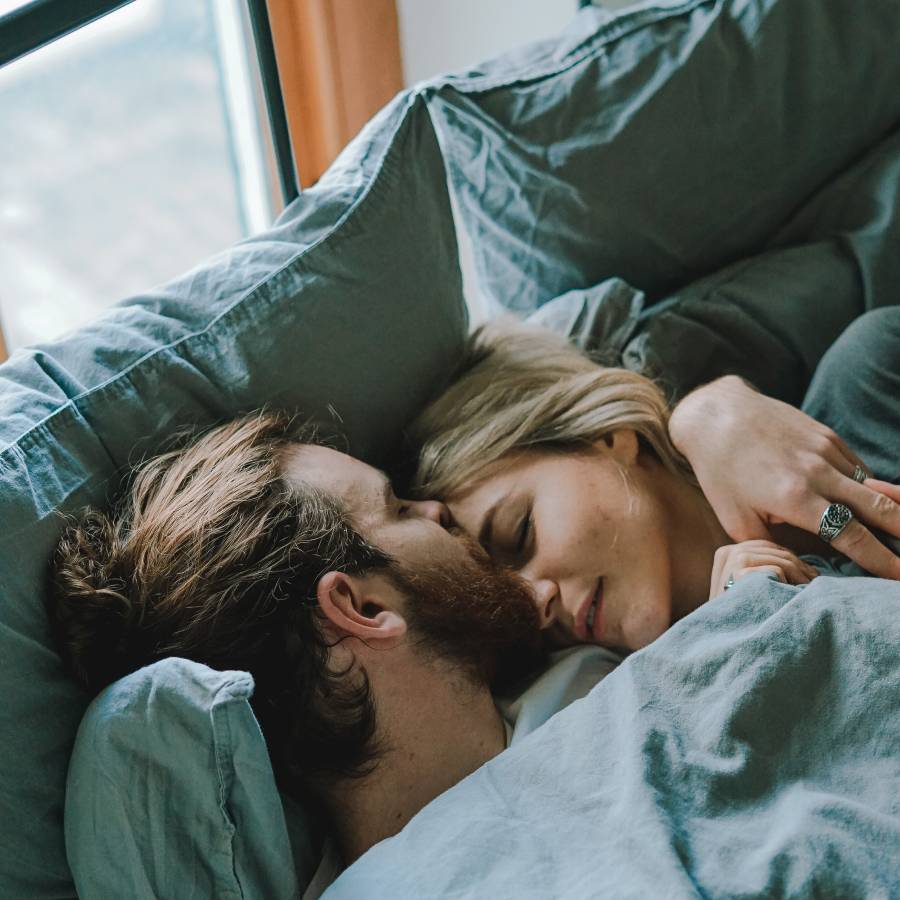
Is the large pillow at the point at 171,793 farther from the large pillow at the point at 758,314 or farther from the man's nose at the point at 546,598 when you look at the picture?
the large pillow at the point at 758,314

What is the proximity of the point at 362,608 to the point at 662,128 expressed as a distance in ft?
2.47

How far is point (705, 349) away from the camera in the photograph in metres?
1.35

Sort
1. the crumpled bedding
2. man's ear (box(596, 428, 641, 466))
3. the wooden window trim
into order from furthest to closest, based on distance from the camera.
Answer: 1. the wooden window trim
2. man's ear (box(596, 428, 641, 466))
3. the crumpled bedding

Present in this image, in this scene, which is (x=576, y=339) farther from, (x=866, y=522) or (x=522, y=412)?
(x=866, y=522)

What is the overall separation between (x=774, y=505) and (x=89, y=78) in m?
1.27

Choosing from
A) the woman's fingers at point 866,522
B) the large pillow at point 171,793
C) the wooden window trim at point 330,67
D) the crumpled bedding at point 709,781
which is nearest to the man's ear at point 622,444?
the woman's fingers at point 866,522

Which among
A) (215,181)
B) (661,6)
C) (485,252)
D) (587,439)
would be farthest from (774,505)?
(215,181)

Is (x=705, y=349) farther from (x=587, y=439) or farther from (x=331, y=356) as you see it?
(x=331, y=356)

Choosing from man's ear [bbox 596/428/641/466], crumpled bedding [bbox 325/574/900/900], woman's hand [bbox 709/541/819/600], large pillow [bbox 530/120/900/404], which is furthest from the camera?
large pillow [bbox 530/120/900/404]

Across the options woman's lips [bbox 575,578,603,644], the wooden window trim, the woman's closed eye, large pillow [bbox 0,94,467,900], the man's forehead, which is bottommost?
woman's lips [bbox 575,578,603,644]

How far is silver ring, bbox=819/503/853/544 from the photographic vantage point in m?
1.01

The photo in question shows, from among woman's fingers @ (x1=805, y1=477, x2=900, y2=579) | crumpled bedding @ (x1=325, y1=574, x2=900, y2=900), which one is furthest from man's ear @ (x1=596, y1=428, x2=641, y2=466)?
crumpled bedding @ (x1=325, y1=574, x2=900, y2=900)

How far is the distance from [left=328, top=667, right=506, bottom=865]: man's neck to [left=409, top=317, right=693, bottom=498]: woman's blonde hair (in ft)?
0.92

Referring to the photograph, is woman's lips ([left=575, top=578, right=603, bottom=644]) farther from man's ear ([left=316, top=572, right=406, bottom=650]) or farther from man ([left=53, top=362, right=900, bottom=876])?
man's ear ([left=316, top=572, right=406, bottom=650])
